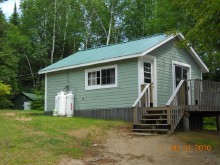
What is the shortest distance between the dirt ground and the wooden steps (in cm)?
74

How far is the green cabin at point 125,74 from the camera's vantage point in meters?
15.6

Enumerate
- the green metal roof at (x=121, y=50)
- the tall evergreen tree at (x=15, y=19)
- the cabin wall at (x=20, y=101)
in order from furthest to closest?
1. the tall evergreen tree at (x=15, y=19)
2. the cabin wall at (x=20, y=101)
3. the green metal roof at (x=121, y=50)

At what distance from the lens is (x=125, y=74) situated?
15891 millimetres

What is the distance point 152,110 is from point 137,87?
1915 mm

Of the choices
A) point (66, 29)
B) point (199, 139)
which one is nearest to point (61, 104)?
point (199, 139)

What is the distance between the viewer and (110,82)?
54.2ft

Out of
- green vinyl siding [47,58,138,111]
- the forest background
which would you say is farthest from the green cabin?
the forest background

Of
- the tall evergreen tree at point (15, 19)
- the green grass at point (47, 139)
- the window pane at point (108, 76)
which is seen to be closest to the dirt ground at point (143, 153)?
the green grass at point (47, 139)

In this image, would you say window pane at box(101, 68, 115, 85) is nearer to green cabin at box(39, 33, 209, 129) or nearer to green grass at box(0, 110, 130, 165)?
green cabin at box(39, 33, 209, 129)

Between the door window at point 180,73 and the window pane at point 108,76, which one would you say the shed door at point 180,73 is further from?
the window pane at point 108,76

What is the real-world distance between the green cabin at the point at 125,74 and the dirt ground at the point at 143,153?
4.25 meters

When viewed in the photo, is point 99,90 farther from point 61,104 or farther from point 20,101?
point 20,101

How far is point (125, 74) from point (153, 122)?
10.8 ft

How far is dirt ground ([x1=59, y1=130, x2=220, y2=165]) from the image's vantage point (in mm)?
8633
